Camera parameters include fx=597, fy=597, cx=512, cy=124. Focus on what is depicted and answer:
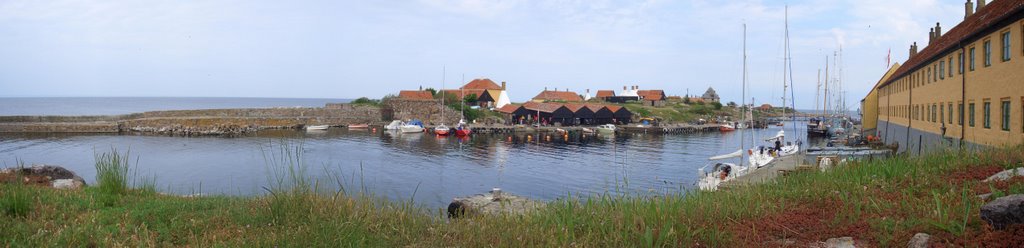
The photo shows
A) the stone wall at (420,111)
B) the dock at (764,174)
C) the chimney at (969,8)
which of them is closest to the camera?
the dock at (764,174)

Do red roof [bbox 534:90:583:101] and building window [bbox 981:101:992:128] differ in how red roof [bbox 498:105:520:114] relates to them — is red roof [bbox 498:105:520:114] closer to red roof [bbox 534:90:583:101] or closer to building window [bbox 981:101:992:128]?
red roof [bbox 534:90:583:101]

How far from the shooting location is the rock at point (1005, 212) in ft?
16.9

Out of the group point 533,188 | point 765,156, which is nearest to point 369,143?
point 533,188

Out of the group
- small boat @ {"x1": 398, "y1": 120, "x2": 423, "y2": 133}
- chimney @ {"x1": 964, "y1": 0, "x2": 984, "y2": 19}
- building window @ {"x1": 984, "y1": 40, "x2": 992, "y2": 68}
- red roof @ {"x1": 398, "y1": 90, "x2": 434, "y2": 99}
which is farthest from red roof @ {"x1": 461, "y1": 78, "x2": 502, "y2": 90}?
building window @ {"x1": 984, "y1": 40, "x2": 992, "y2": 68}

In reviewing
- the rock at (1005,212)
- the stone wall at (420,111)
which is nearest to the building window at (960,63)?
the rock at (1005,212)

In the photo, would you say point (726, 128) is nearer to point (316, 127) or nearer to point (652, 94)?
point (652, 94)

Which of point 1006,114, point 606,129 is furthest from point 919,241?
point 606,129

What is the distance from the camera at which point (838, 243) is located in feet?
18.8

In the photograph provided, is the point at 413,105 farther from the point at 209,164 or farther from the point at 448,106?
the point at 209,164

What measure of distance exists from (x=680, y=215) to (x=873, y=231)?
1833 millimetres

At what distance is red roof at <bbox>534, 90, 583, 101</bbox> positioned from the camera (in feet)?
357

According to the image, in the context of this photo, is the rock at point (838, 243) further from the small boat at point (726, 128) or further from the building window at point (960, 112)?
the small boat at point (726, 128)

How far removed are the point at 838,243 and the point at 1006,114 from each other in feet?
47.4

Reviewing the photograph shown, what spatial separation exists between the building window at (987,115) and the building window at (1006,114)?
1.02 m
